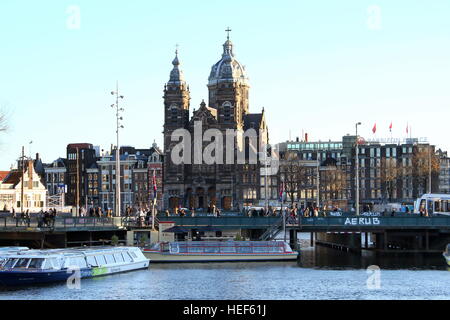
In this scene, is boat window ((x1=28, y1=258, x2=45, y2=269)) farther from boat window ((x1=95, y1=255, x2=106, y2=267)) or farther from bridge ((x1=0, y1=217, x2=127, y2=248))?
bridge ((x1=0, y1=217, x2=127, y2=248))

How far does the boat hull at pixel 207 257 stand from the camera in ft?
268

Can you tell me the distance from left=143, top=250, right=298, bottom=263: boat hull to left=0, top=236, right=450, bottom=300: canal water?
4.70 ft

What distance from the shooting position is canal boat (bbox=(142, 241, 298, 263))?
81750mm

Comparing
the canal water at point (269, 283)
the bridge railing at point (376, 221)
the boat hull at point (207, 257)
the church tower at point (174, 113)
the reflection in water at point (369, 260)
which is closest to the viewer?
the canal water at point (269, 283)

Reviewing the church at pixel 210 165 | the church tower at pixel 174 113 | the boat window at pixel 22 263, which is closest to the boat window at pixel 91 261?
the boat window at pixel 22 263

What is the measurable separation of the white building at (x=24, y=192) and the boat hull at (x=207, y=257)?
7170cm

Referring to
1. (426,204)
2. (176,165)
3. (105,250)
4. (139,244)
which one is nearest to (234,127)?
(176,165)

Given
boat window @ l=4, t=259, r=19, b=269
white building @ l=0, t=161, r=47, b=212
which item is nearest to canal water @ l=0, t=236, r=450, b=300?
boat window @ l=4, t=259, r=19, b=269

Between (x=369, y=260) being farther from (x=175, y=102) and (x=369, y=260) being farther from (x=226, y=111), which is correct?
(x=175, y=102)

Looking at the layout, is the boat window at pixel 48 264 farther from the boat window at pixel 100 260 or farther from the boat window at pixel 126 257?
the boat window at pixel 126 257

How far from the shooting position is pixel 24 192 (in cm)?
15350

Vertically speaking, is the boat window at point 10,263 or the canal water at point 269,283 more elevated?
the boat window at point 10,263
